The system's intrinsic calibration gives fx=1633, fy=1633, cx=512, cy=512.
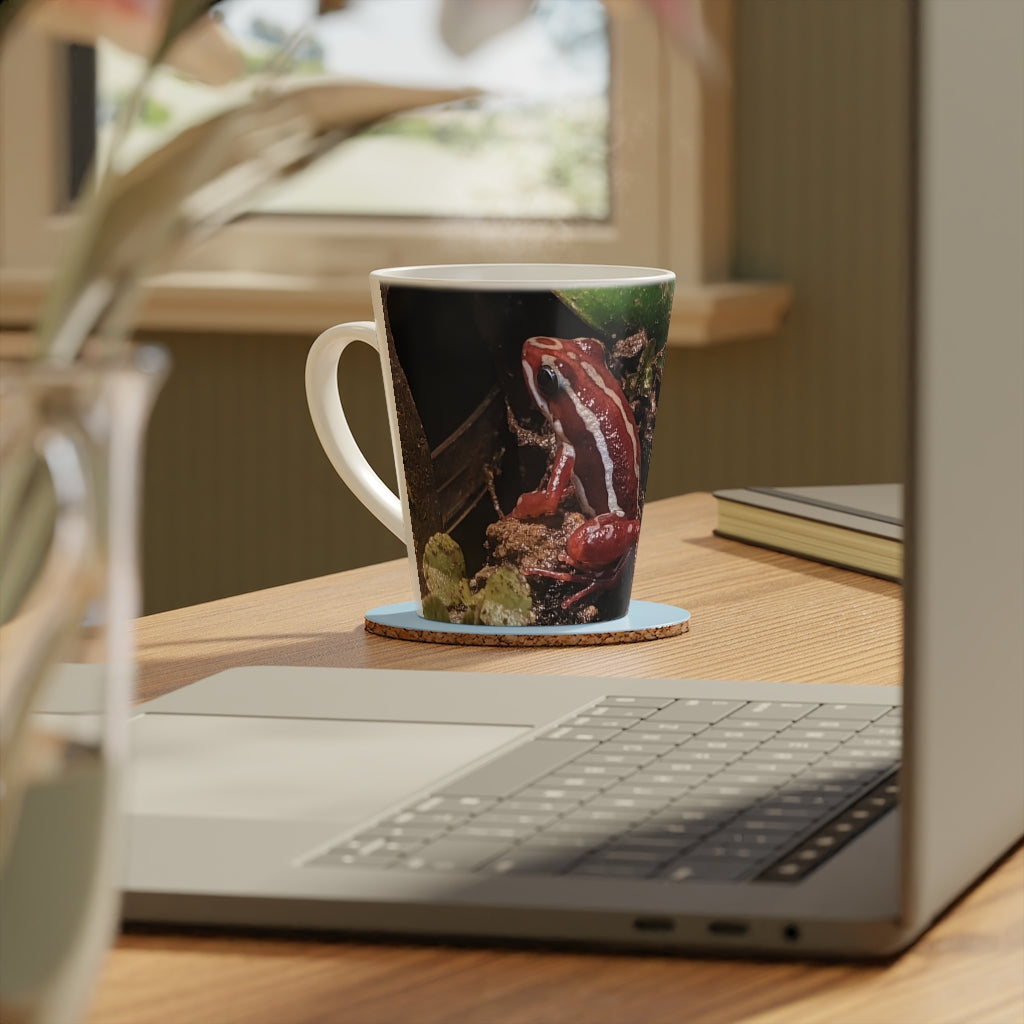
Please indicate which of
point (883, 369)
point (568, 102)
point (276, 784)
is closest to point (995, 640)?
point (276, 784)

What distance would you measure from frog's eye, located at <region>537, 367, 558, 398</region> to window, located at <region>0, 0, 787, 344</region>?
3.82 ft

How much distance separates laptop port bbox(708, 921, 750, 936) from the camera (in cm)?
33

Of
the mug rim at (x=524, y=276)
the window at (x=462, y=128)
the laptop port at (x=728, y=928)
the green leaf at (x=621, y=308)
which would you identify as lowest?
the laptop port at (x=728, y=928)

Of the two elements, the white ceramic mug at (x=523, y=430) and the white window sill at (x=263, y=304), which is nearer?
the white ceramic mug at (x=523, y=430)

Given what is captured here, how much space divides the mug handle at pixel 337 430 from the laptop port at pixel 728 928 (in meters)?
0.37

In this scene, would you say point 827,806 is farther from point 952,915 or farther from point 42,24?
point 42,24

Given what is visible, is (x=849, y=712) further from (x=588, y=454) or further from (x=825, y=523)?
(x=825, y=523)

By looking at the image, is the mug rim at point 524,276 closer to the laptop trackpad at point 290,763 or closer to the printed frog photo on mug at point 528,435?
the printed frog photo on mug at point 528,435

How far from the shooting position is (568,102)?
1.92 meters

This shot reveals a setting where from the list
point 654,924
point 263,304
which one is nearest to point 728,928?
point 654,924

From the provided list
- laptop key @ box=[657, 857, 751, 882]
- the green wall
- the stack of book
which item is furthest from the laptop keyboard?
the green wall

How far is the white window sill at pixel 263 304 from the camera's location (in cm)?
181

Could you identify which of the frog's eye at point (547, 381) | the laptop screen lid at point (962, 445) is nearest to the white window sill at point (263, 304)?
the frog's eye at point (547, 381)

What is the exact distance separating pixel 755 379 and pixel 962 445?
1.57m
